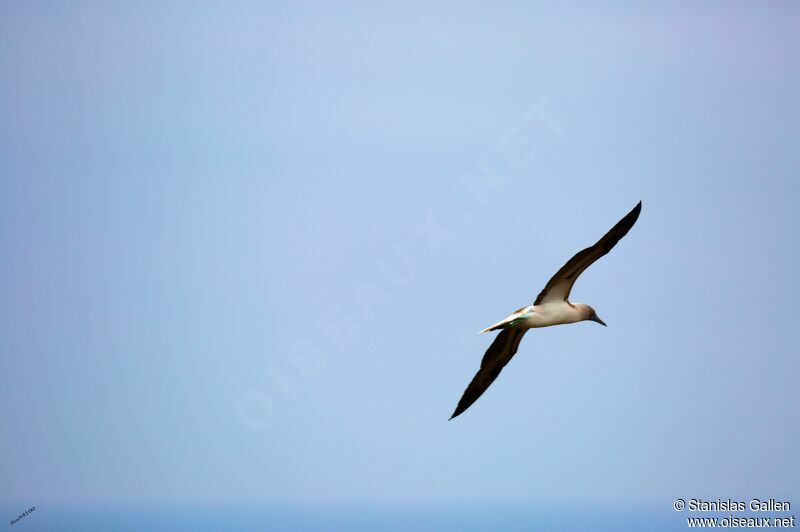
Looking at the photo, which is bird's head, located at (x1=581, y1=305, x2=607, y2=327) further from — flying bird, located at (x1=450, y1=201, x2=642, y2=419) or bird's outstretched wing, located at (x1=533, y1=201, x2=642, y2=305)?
bird's outstretched wing, located at (x1=533, y1=201, x2=642, y2=305)

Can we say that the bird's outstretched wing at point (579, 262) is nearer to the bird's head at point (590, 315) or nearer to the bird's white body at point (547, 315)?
the bird's white body at point (547, 315)

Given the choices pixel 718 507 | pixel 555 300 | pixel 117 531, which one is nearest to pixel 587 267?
pixel 555 300

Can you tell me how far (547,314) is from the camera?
21.4 metres

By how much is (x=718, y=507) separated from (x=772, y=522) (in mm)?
1706

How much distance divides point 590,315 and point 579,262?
6.17 feet

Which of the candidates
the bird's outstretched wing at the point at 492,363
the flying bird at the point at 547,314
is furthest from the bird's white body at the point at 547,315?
the bird's outstretched wing at the point at 492,363

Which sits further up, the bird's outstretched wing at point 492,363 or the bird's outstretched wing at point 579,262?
the bird's outstretched wing at point 579,262

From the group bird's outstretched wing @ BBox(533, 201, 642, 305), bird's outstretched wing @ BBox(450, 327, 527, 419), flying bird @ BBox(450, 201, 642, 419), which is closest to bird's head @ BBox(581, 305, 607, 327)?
flying bird @ BBox(450, 201, 642, 419)

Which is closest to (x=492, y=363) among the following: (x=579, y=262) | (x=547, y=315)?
(x=547, y=315)

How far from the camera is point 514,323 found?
21453 millimetres

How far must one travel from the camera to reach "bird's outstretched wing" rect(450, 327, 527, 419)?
22.7 m

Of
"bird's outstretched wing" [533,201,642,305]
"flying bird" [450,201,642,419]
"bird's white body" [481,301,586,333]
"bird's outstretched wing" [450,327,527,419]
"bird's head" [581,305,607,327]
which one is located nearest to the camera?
"bird's outstretched wing" [533,201,642,305]

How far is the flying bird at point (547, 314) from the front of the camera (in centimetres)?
1970

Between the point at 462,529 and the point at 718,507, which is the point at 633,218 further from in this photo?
the point at 462,529
